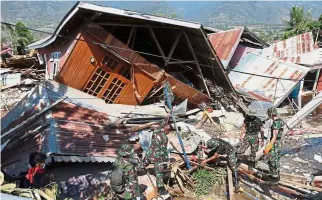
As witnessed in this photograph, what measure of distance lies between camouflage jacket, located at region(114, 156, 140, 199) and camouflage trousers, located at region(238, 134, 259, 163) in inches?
139

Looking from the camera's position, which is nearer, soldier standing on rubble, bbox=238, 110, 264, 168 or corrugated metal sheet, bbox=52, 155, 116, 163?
corrugated metal sheet, bbox=52, 155, 116, 163

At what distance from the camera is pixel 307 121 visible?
49.3 feet

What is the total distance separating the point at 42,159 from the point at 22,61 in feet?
42.5

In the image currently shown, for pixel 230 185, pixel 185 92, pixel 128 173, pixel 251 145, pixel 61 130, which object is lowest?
pixel 230 185

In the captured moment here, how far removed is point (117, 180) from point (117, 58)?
5.69 meters

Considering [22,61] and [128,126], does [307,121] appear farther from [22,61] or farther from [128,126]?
[22,61]

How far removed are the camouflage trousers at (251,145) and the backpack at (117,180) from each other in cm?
384

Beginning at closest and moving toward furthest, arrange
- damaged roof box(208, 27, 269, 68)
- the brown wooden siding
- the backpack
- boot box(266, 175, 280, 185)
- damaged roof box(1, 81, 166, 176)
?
the backpack
damaged roof box(1, 81, 166, 176)
boot box(266, 175, 280, 185)
the brown wooden siding
damaged roof box(208, 27, 269, 68)

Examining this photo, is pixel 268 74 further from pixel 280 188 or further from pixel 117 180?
pixel 117 180

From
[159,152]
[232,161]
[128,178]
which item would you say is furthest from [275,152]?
[128,178]

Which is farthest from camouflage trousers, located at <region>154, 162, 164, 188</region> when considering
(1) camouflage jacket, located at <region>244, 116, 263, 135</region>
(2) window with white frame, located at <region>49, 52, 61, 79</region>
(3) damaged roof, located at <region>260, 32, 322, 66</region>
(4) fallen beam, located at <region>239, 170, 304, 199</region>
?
(3) damaged roof, located at <region>260, 32, 322, 66</region>

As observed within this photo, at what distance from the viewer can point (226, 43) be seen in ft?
56.2

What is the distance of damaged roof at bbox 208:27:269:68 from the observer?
16.4 metres

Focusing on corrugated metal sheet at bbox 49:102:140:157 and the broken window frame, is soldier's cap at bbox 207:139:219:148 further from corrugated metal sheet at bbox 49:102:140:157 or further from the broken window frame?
the broken window frame
